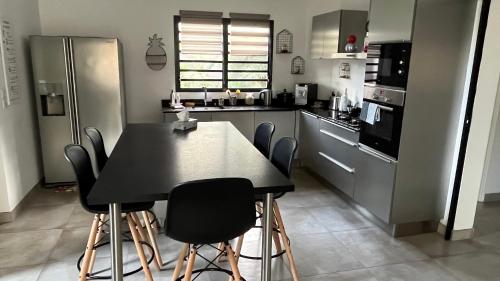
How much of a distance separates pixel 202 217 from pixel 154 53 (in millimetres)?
3606

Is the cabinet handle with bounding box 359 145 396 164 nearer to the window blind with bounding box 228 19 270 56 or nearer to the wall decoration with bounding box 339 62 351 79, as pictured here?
the wall decoration with bounding box 339 62 351 79

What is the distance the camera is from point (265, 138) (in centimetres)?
299

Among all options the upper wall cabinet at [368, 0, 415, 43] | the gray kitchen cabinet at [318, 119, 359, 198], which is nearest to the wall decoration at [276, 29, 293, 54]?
the gray kitchen cabinet at [318, 119, 359, 198]

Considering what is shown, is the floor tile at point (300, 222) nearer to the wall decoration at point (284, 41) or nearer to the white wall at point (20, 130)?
the wall decoration at point (284, 41)

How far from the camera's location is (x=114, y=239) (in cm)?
175

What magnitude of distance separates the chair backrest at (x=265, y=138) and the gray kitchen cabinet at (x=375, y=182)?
3.36 feet

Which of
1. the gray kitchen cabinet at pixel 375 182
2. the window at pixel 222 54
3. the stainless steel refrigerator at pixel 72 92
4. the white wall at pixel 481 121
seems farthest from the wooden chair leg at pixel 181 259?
the window at pixel 222 54

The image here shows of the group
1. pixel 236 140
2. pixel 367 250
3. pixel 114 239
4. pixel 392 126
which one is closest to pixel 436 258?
pixel 367 250

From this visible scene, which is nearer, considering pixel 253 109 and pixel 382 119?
pixel 382 119

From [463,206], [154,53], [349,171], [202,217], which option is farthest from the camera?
[154,53]

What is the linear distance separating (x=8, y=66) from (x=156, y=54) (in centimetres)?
177

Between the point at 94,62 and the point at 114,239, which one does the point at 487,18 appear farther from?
the point at 94,62

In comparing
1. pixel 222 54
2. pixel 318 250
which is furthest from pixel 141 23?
pixel 318 250

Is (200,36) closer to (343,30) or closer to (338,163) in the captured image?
(343,30)
